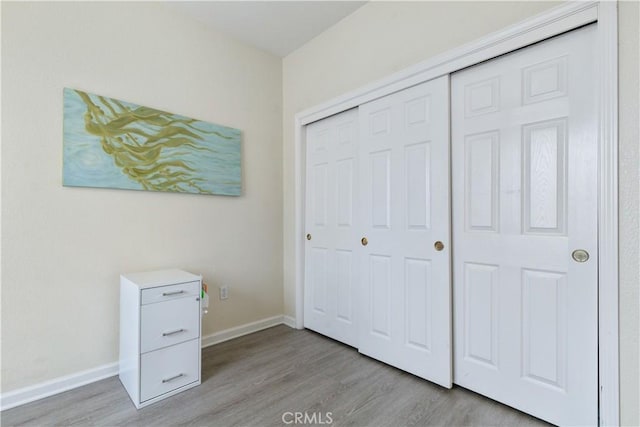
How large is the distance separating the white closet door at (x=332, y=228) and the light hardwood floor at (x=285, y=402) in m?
0.49

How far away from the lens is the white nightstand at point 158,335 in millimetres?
1714

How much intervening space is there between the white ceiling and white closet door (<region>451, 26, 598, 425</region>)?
4.20ft

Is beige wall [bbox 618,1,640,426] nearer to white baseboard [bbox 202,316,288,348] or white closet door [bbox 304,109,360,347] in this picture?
white closet door [bbox 304,109,360,347]

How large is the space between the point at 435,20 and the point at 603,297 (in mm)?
1810

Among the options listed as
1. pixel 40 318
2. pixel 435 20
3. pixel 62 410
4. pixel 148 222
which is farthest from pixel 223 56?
pixel 62 410

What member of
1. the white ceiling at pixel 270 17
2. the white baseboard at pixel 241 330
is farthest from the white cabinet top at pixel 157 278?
the white ceiling at pixel 270 17

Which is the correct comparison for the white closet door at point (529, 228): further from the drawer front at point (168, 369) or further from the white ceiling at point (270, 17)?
the drawer front at point (168, 369)

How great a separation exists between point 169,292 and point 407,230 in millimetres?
1603

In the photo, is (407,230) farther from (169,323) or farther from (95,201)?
(95,201)

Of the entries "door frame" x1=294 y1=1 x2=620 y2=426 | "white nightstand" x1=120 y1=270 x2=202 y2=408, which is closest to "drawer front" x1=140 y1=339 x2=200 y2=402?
"white nightstand" x1=120 y1=270 x2=202 y2=408

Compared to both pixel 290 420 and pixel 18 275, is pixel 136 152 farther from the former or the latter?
pixel 290 420

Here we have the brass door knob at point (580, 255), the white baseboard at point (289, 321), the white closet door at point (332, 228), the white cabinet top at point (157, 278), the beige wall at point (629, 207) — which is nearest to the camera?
the beige wall at point (629, 207)

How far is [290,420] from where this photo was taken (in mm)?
1564

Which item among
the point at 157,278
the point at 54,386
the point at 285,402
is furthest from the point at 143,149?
the point at 285,402
